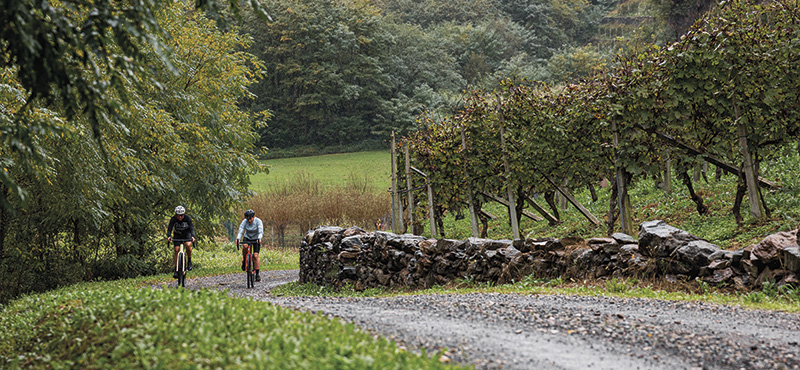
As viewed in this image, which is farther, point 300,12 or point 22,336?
point 300,12

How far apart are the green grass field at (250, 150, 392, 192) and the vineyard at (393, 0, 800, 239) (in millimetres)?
25118

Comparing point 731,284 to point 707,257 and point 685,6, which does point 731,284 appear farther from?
point 685,6

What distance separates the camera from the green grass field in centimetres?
4256

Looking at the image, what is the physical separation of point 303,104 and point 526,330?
5250cm

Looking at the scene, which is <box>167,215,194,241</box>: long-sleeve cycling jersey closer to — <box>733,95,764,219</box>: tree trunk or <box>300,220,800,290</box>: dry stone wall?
<box>300,220,800,290</box>: dry stone wall

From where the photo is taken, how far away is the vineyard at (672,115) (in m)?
10.7

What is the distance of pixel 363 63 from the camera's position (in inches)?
Answer: 2297

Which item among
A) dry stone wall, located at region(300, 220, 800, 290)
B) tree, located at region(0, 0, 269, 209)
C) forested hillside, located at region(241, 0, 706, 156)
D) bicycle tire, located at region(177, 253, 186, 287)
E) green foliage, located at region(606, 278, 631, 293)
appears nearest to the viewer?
tree, located at region(0, 0, 269, 209)

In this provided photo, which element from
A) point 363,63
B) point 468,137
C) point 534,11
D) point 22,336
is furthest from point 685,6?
point 534,11

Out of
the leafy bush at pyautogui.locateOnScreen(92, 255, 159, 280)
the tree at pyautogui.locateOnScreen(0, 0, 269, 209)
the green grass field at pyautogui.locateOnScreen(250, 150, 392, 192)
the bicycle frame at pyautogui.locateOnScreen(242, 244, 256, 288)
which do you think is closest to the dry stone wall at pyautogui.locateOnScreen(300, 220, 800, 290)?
the bicycle frame at pyautogui.locateOnScreen(242, 244, 256, 288)

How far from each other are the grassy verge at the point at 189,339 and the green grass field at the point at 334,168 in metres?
33.1

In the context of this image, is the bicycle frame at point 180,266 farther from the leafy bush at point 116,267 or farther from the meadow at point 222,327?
the leafy bush at point 116,267

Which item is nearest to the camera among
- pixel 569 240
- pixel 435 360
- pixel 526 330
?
pixel 435 360

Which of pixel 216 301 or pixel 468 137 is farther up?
pixel 468 137
